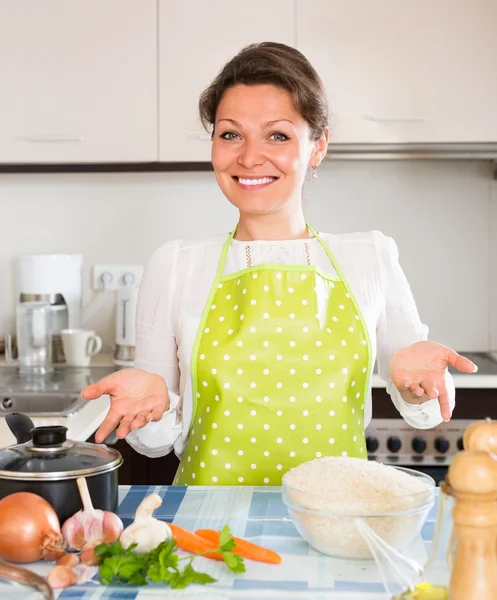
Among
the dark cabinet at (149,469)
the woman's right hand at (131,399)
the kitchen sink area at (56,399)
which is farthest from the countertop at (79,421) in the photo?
the woman's right hand at (131,399)

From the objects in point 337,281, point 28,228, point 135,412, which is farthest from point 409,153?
point 135,412

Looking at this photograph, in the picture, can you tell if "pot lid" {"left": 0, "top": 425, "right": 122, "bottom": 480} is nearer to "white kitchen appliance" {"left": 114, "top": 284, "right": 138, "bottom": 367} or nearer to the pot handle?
the pot handle

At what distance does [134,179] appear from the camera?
275cm

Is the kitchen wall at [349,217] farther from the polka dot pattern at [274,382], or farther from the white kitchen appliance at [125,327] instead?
the polka dot pattern at [274,382]

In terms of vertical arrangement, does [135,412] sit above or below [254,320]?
below

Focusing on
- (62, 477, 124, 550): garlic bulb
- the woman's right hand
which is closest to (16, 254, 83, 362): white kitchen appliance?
the woman's right hand

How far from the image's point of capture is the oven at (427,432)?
2.28 m

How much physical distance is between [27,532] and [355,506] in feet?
1.11

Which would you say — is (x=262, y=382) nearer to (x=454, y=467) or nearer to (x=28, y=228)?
(x=454, y=467)

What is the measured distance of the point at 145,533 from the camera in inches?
35.1

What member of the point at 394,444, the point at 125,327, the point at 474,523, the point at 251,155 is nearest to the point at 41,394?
the point at 125,327

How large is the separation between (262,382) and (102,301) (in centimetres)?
148

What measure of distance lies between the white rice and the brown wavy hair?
0.73 meters

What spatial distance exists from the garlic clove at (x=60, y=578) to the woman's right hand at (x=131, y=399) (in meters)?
0.27
